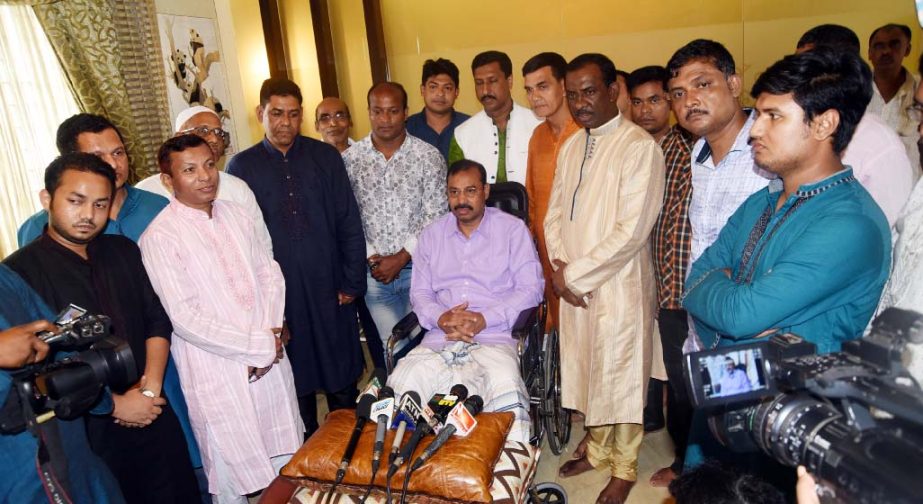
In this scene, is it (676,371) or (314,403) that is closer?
(676,371)

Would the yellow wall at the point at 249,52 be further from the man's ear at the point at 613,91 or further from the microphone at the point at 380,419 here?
the microphone at the point at 380,419

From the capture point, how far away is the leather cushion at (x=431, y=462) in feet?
5.89

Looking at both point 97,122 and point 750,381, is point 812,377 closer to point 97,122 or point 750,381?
point 750,381

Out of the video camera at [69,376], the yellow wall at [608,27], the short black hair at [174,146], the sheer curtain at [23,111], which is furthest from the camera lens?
the yellow wall at [608,27]

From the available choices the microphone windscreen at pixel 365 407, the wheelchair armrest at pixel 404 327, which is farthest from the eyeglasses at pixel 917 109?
the wheelchair armrest at pixel 404 327

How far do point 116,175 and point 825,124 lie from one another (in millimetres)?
2440

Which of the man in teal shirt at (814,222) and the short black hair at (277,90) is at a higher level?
the short black hair at (277,90)

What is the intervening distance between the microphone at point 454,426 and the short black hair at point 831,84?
133 cm

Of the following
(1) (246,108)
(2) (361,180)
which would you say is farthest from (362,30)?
(2) (361,180)

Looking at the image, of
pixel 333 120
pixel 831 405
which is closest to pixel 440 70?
pixel 333 120

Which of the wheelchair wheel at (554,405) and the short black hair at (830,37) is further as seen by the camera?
the wheelchair wheel at (554,405)

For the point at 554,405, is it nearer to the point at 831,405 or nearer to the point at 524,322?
the point at 524,322

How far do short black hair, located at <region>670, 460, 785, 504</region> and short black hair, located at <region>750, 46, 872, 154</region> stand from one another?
898 mm

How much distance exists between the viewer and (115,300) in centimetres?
215
